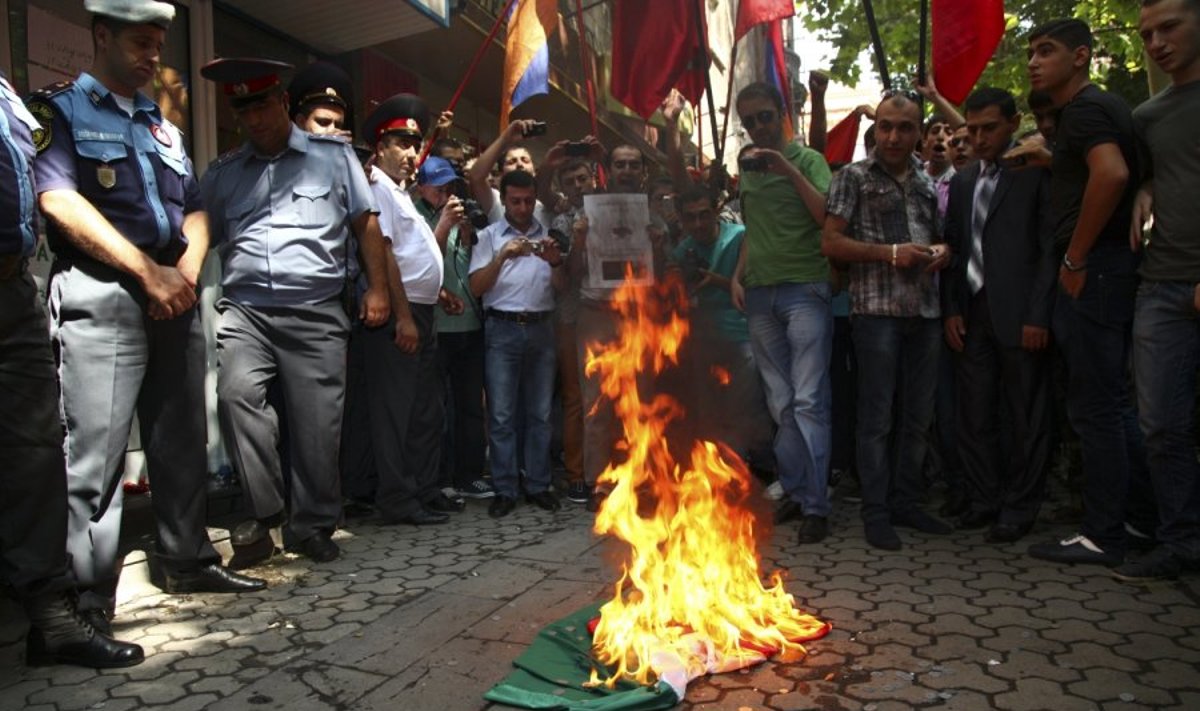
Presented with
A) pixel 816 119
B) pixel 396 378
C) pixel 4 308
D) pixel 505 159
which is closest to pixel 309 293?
pixel 396 378

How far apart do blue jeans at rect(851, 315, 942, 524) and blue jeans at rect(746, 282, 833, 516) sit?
8.1 inches

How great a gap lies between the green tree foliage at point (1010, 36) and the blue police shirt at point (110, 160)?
12420 millimetres

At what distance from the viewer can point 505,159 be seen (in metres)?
6.84

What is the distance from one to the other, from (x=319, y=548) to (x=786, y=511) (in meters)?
2.75

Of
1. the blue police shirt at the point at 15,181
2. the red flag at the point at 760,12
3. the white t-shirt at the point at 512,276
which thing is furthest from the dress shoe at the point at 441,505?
the red flag at the point at 760,12

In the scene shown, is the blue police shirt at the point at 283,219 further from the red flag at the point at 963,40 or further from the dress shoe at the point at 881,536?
the red flag at the point at 963,40

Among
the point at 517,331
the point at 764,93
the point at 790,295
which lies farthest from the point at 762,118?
the point at 517,331

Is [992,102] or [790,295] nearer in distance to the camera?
Result: [992,102]

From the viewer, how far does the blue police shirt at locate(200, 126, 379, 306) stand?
466cm

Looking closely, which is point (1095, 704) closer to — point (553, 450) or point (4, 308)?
point (4, 308)

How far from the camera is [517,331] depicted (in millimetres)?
6297

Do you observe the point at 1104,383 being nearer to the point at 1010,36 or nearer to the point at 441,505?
the point at 441,505

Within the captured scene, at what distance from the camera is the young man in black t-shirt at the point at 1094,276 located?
4.38m

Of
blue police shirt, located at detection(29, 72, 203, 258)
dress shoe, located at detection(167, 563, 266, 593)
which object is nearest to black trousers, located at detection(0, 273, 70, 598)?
blue police shirt, located at detection(29, 72, 203, 258)
